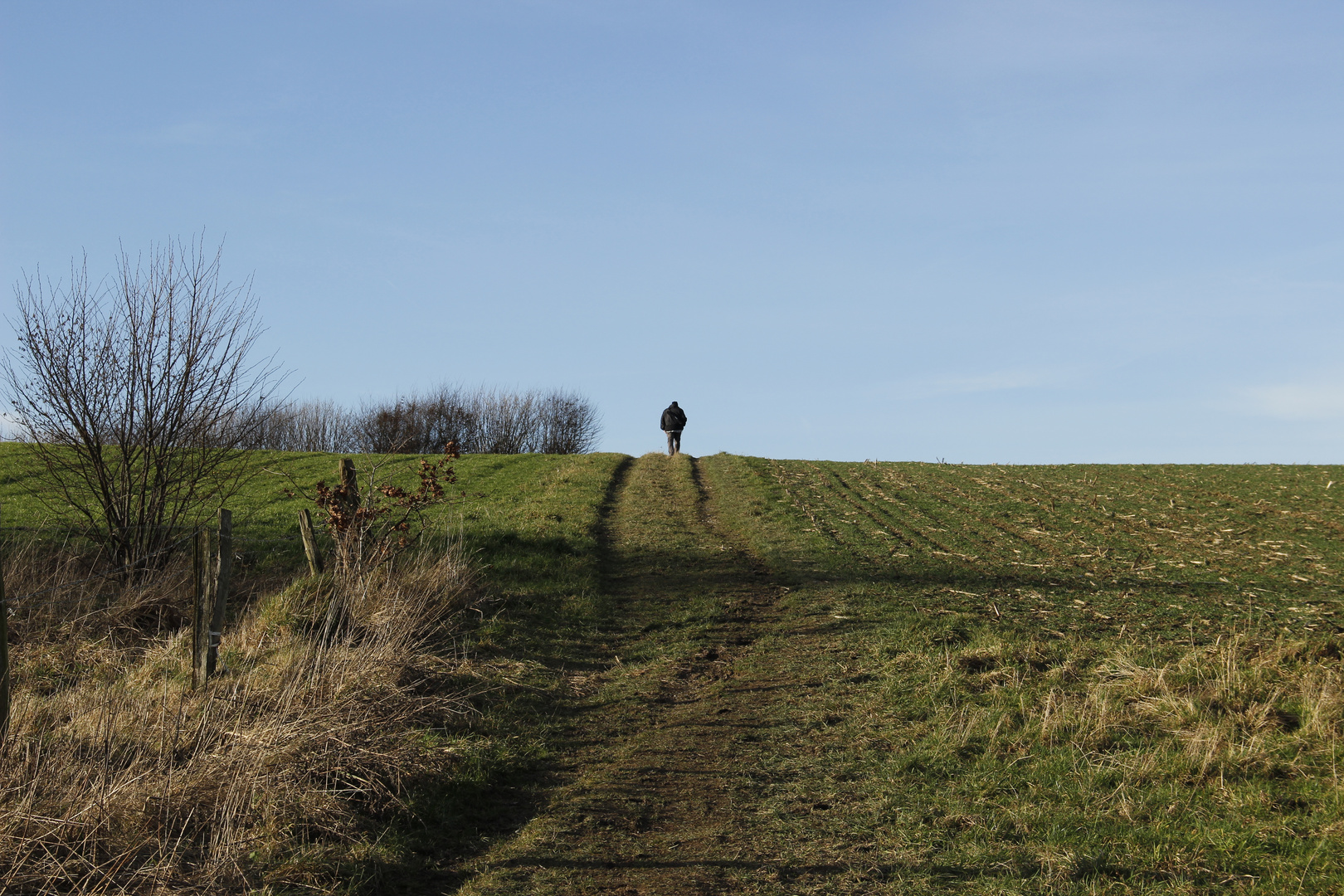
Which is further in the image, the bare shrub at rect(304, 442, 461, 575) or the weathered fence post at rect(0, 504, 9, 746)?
the bare shrub at rect(304, 442, 461, 575)

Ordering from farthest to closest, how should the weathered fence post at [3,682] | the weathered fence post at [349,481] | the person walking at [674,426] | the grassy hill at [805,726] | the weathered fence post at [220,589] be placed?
the person walking at [674,426] < the weathered fence post at [349,481] < the weathered fence post at [220,589] < the weathered fence post at [3,682] < the grassy hill at [805,726]

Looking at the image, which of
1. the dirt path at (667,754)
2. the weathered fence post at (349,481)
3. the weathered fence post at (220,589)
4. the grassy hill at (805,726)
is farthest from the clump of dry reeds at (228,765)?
the weathered fence post at (349,481)

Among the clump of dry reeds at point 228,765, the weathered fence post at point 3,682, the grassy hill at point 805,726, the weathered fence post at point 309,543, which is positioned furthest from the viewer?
the weathered fence post at point 309,543

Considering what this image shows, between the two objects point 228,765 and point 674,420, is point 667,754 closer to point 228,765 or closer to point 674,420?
point 228,765

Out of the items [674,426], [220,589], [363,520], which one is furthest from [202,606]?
[674,426]

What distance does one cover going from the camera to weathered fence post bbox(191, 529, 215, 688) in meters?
8.34

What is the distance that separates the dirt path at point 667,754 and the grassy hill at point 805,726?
0.03 meters

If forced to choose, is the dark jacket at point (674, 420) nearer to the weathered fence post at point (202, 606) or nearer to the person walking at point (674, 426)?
the person walking at point (674, 426)

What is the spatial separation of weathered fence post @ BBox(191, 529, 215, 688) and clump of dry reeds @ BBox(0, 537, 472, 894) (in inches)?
9.0

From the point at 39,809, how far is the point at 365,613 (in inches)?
194

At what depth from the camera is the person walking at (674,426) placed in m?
31.7

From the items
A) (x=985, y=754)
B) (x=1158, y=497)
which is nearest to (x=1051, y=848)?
(x=985, y=754)

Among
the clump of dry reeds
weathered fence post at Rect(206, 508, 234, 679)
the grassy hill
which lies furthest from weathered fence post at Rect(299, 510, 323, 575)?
weathered fence post at Rect(206, 508, 234, 679)

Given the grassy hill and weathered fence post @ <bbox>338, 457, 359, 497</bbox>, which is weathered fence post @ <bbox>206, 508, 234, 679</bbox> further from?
weathered fence post @ <bbox>338, 457, 359, 497</bbox>
